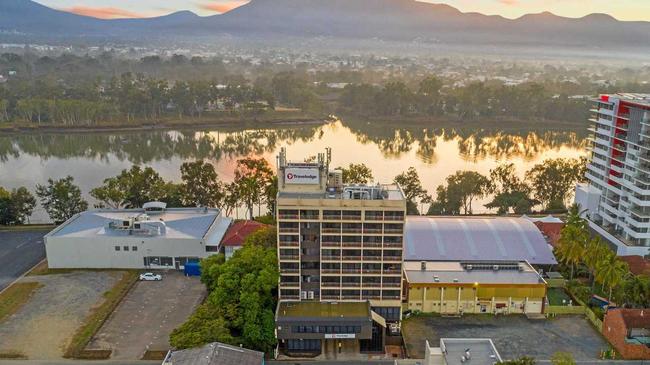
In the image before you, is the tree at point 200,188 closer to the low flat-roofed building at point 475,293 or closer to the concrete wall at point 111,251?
the concrete wall at point 111,251

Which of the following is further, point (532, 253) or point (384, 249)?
point (532, 253)

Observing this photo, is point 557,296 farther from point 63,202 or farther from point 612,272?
point 63,202

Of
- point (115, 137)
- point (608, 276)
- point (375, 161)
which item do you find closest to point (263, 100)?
point (115, 137)

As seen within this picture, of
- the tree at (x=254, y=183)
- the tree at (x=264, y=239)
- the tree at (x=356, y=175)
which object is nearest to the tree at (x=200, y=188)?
the tree at (x=254, y=183)

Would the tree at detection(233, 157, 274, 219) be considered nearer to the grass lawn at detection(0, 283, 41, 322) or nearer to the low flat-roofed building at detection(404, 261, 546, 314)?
the grass lawn at detection(0, 283, 41, 322)

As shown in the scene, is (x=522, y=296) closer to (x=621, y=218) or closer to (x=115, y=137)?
(x=621, y=218)

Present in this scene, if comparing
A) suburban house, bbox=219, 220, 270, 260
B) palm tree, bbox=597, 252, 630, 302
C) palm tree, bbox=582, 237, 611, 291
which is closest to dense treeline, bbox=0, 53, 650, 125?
suburban house, bbox=219, 220, 270, 260

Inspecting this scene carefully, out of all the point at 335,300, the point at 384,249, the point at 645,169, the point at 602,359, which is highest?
the point at 645,169
